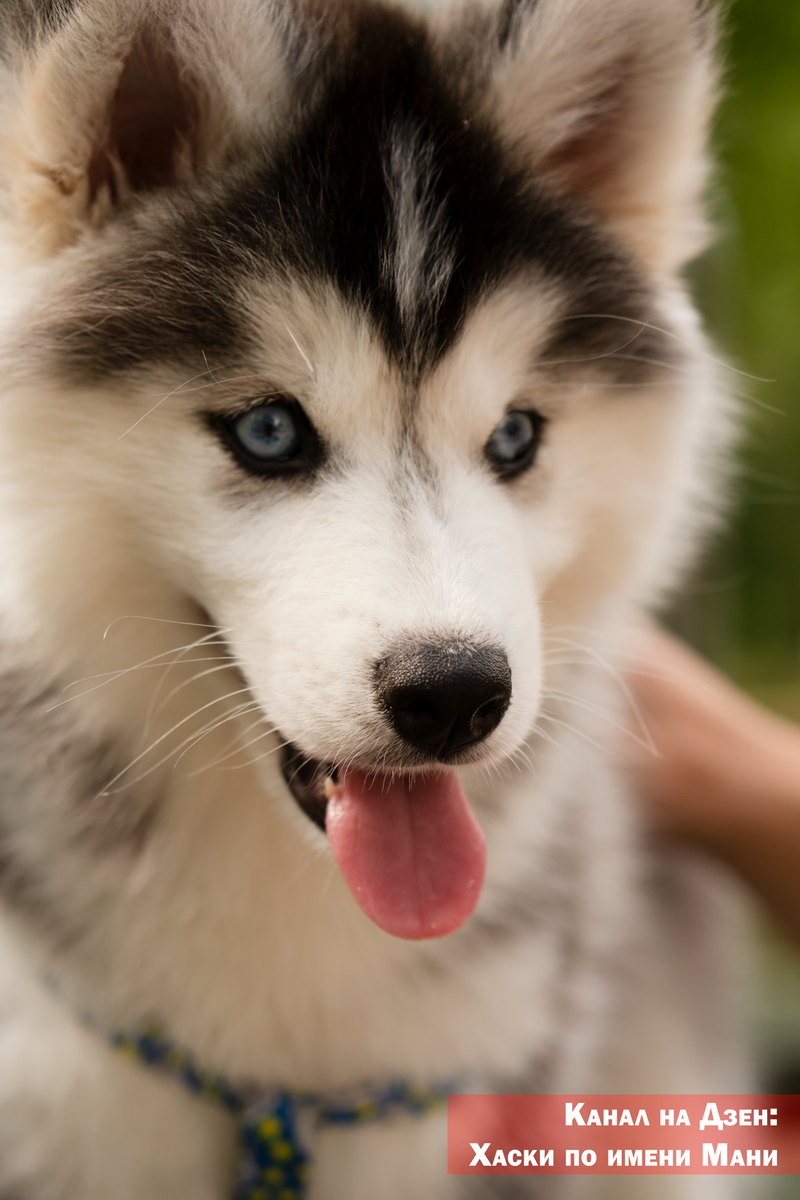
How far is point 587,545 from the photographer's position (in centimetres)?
158

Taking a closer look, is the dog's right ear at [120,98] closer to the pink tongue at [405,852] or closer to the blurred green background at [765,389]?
the pink tongue at [405,852]

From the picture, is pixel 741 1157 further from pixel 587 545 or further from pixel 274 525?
pixel 274 525

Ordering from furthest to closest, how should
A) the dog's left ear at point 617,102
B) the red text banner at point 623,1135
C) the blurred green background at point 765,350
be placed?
the blurred green background at point 765,350 → the red text banner at point 623,1135 → the dog's left ear at point 617,102

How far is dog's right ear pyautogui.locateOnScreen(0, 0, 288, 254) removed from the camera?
121cm

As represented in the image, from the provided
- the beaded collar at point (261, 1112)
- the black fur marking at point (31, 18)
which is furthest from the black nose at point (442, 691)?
the black fur marking at point (31, 18)

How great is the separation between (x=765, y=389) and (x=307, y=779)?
5934mm

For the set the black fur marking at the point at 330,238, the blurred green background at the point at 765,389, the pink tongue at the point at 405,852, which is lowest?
the pink tongue at the point at 405,852

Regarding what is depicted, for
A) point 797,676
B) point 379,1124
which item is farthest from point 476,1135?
point 797,676

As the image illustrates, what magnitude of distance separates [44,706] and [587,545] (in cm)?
86

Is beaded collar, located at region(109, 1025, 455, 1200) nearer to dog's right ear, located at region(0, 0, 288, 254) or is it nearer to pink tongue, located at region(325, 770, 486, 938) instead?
pink tongue, located at region(325, 770, 486, 938)

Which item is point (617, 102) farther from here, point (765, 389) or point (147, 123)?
point (765, 389)

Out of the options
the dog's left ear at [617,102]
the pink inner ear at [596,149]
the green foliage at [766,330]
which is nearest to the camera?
the dog's left ear at [617,102]

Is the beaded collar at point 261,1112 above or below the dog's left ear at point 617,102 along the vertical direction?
below

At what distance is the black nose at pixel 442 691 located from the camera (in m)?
1.09
